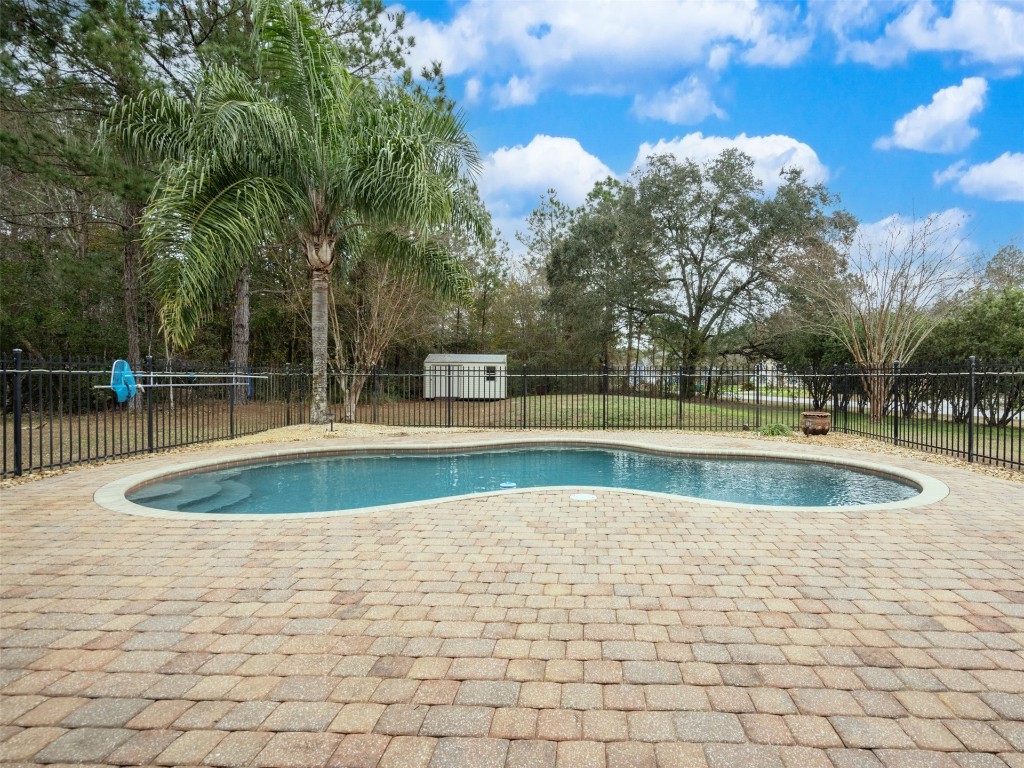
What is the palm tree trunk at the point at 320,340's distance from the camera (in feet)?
33.3

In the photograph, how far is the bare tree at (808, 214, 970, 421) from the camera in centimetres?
1240

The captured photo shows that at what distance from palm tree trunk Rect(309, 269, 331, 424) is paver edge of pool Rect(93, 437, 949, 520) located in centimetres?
256

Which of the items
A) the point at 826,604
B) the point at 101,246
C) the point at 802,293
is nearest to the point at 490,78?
the point at 802,293

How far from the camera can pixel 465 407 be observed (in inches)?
711

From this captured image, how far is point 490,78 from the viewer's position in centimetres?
1414

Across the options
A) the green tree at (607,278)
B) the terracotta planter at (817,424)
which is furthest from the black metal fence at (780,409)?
the green tree at (607,278)

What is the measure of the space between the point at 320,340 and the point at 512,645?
9088 millimetres

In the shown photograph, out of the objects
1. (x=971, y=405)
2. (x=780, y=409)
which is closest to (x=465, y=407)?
(x=780, y=409)

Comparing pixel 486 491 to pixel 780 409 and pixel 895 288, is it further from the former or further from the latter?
pixel 780 409

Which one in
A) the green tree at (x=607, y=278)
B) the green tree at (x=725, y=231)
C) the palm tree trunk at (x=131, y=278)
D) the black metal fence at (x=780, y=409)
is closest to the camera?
the black metal fence at (x=780, y=409)

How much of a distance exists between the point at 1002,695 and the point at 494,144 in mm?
10103

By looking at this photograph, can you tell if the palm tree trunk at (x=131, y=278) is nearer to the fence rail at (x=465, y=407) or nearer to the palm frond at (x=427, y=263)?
the fence rail at (x=465, y=407)

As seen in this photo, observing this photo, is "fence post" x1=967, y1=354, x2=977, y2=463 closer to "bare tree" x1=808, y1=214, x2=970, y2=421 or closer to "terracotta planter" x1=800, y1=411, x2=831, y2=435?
"terracotta planter" x1=800, y1=411, x2=831, y2=435

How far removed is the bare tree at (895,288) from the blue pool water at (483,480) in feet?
21.9
